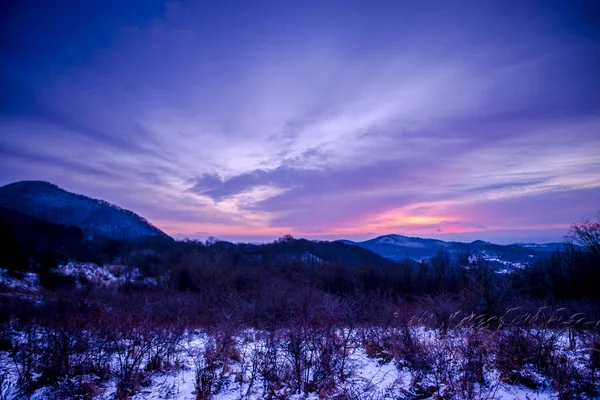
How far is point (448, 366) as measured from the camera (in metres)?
6.98

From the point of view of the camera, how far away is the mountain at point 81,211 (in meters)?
146

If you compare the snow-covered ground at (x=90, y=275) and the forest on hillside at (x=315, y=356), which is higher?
the forest on hillside at (x=315, y=356)

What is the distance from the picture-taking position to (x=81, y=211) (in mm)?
166625

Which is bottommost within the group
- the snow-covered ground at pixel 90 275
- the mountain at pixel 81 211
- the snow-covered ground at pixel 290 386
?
the snow-covered ground at pixel 90 275

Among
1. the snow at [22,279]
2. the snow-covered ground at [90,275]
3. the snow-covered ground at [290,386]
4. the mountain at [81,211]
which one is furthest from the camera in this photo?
the mountain at [81,211]

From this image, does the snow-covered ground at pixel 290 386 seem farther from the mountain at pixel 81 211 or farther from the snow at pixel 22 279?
the mountain at pixel 81 211

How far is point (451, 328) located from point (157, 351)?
953 centimetres

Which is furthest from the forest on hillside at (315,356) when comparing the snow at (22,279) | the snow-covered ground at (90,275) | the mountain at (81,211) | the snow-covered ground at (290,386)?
the mountain at (81,211)

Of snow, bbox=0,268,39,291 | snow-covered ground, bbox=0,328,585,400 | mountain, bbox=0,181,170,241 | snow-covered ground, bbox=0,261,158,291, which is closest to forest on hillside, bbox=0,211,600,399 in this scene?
snow-covered ground, bbox=0,328,585,400

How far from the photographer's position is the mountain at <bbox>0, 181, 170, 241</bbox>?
14612 centimetres

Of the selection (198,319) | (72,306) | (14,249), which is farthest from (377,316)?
(14,249)

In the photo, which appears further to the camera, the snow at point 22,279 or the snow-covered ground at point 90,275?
the snow-covered ground at point 90,275

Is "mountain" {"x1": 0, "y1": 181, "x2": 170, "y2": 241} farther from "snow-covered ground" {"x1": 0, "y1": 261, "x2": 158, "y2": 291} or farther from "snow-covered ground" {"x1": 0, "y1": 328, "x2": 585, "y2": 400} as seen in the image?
"snow-covered ground" {"x1": 0, "y1": 328, "x2": 585, "y2": 400}

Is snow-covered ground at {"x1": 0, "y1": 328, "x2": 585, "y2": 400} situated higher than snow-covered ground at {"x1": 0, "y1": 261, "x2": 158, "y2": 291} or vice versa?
snow-covered ground at {"x1": 0, "y1": 328, "x2": 585, "y2": 400}
